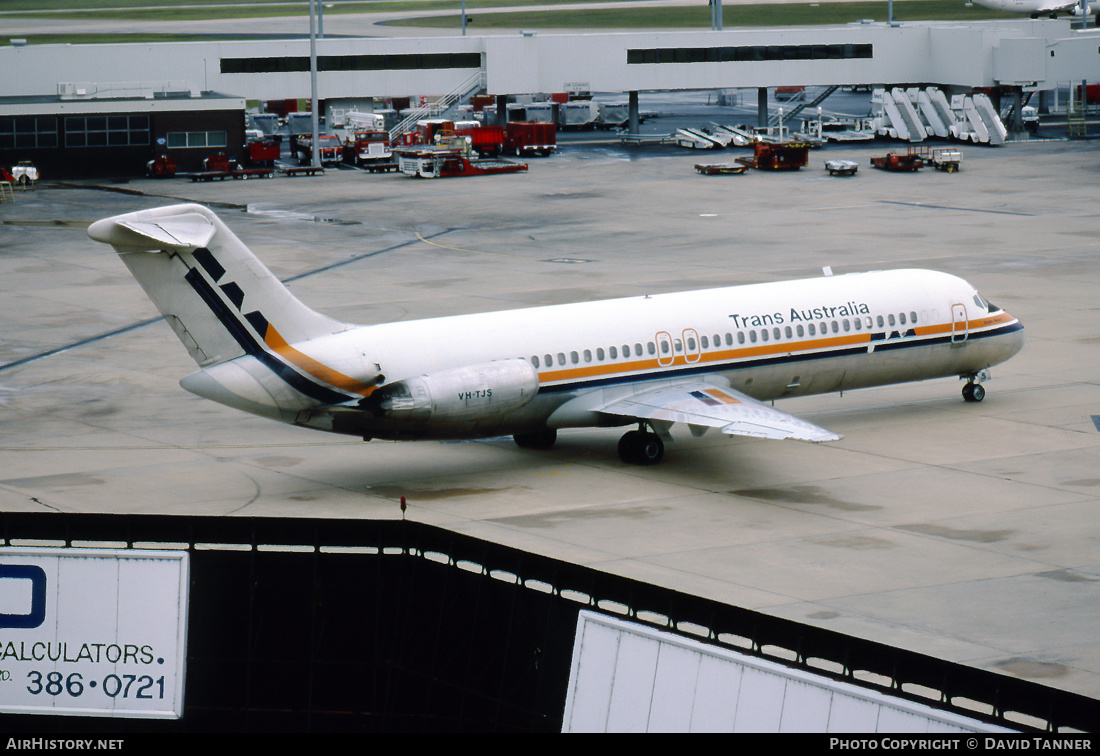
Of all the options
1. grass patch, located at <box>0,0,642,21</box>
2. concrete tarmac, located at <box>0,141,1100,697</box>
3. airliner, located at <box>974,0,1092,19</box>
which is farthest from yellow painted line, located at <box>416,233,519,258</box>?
grass patch, located at <box>0,0,642,21</box>

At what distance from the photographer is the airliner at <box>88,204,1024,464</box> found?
26.1 meters

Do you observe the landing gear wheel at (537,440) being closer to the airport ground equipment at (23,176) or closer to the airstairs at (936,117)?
the airport ground equipment at (23,176)

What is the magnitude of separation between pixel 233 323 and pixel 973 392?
17.7 meters

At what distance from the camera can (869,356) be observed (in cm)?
3231

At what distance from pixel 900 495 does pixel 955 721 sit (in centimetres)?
1585

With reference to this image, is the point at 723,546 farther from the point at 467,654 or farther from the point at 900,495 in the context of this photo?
the point at 467,654

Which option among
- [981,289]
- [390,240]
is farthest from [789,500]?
[390,240]

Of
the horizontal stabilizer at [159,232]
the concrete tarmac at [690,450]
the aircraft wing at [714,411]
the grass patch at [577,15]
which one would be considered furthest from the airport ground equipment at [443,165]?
the horizontal stabilizer at [159,232]

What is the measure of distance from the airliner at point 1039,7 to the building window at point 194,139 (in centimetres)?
7083

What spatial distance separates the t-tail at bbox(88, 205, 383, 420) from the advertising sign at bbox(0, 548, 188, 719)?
11.1 m

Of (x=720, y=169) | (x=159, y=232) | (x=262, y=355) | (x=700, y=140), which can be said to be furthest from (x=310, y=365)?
(x=700, y=140)

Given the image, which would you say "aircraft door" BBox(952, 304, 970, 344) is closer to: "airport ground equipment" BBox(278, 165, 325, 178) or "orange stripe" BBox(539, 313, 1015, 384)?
"orange stripe" BBox(539, 313, 1015, 384)

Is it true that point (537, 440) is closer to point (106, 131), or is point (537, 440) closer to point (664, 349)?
point (664, 349)

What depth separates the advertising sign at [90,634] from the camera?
48.7 ft
